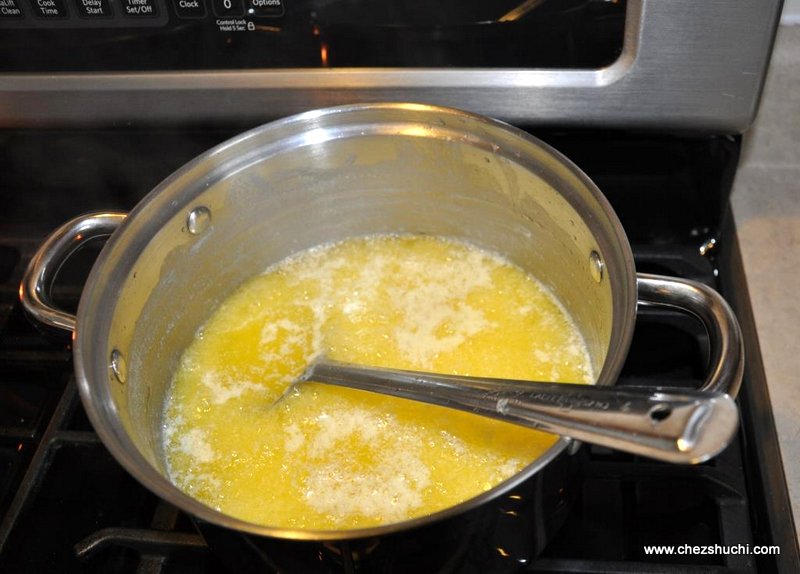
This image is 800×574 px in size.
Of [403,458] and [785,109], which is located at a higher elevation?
[785,109]

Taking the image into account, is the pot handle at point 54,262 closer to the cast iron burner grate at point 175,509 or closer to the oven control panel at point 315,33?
the cast iron burner grate at point 175,509

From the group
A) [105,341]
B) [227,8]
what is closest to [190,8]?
[227,8]

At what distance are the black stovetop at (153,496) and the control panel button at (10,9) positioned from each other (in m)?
0.13

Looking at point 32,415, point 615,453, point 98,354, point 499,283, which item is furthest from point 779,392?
point 32,415

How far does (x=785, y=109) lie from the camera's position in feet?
3.02

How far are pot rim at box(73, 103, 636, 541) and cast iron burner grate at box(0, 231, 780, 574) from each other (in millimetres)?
56

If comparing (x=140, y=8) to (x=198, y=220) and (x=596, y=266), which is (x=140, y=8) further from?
(x=596, y=266)

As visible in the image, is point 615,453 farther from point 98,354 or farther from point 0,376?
point 0,376

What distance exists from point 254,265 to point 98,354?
0.27 m

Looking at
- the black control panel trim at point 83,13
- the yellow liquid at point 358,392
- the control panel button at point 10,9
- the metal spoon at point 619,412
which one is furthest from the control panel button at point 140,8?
the metal spoon at point 619,412

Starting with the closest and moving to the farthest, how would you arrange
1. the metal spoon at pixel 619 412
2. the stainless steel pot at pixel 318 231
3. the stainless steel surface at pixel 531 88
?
the metal spoon at pixel 619 412 < the stainless steel pot at pixel 318 231 < the stainless steel surface at pixel 531 88

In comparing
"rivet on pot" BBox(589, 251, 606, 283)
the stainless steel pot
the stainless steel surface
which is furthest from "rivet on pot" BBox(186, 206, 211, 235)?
"rivet on pot" BBox(589, 251, 606, 283)

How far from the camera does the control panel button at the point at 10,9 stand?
76cm

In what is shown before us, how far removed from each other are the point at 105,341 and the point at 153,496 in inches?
5.7
